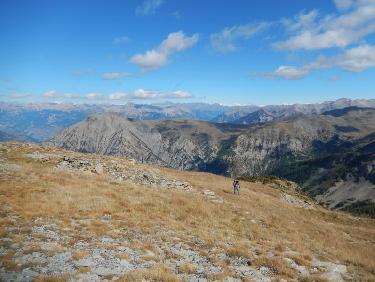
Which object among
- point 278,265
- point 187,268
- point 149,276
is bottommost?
point 278,265

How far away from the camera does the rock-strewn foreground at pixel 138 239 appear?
16656 mm

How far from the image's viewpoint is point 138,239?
22.0m

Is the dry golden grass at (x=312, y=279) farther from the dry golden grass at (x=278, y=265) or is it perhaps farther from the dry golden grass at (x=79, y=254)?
the dry golden grass at (x=79, y=254)

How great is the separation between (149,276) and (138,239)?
21.3 ft

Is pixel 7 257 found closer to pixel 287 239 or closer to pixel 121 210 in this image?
pixel 121 210

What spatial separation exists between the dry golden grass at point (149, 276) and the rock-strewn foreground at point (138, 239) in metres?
0.04

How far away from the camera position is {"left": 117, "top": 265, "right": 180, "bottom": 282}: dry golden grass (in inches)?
603

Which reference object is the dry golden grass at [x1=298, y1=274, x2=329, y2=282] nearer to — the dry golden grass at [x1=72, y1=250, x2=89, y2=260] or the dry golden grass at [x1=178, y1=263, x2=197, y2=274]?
the dry golden grass at [x1=178, y1=263, x2=197, y2=274]

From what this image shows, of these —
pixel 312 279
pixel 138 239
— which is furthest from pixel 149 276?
pixel 312 279

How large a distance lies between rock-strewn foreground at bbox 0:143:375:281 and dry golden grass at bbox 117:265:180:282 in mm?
41

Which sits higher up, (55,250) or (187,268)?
(55,250)

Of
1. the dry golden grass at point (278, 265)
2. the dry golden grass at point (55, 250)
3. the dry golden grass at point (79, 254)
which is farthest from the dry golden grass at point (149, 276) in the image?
the dry golden grass at point (278, 265)

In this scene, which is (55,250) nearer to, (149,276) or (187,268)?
(149,276)

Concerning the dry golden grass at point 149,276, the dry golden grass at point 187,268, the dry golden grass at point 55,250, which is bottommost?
the dry golden grass at point 187,268
